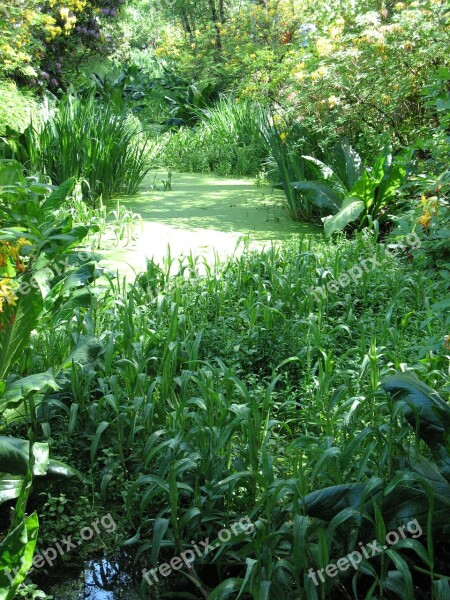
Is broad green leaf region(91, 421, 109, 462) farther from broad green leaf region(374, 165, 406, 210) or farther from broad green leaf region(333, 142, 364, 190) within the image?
broad green leaf region(333, 142, 364, 190)

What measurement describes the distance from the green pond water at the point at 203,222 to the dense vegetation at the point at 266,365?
0.91ft

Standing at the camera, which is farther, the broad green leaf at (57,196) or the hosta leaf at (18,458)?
the broad green leaf at (57,196)

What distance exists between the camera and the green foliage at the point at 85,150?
6.52 m

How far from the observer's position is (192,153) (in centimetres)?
1016

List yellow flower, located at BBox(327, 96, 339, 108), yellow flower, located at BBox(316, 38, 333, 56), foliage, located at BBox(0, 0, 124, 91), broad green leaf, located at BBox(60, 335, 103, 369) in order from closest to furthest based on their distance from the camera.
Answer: broad green leaf, located at BBox(60, 335, 103, 369) < yellow flower, located at BBox(327, 96, 339, 108) < yellow flower, located at BBox(316, 38, 333, 56) < foliage, located at BBox(0, 0, 124, 91)

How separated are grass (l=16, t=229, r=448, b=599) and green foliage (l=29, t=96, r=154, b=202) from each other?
239 cm

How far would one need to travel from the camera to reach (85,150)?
21.6 ft

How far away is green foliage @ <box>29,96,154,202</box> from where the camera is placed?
6.52m

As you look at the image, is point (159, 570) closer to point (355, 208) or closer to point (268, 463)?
point (268, 463)

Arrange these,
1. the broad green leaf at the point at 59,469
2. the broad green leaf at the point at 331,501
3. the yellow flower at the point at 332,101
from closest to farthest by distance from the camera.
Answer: the broad green leaf at the point at 331,501
the broad green leaf at the point at 59,469
the yellow flower at the point at 332,101

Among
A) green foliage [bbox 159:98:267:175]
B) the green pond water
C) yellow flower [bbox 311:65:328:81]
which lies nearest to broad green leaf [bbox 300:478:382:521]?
the green pond water

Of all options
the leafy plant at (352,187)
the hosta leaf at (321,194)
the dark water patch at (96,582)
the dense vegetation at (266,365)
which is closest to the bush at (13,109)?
the dense vegetation at (266,365)

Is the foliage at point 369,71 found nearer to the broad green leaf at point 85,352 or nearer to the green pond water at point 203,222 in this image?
the green pond water at point 203,222

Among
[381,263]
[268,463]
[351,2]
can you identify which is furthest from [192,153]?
[268,463]
